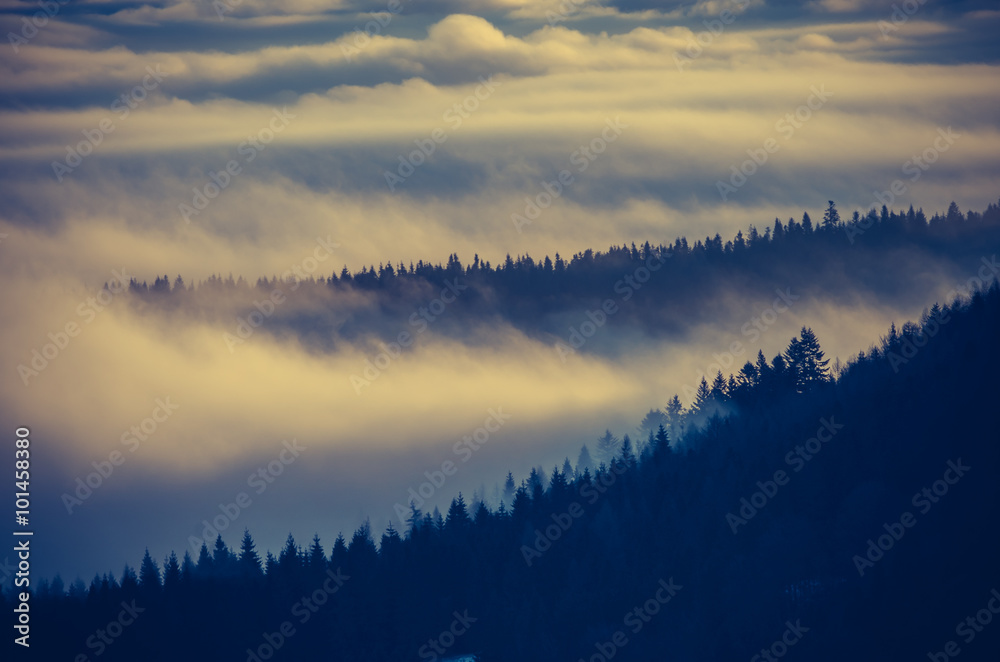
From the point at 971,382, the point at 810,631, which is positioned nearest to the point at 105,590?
the point at 810,631

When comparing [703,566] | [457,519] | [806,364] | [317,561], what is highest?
[806,364]

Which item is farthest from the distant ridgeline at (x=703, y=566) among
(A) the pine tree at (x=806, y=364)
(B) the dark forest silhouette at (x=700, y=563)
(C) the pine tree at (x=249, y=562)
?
(A) the pine tree at (x=806, y=364)

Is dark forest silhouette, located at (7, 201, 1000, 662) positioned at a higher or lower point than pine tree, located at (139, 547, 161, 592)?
higher

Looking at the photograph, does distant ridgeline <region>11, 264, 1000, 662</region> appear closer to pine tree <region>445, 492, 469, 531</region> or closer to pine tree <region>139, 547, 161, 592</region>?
pine tree <region>139, 547, 161, 592</region>

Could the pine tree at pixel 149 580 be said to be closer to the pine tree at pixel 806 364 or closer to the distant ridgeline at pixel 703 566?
the distant ridgeline at pixel 703 566

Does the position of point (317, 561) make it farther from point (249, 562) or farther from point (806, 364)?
point (806, 364)

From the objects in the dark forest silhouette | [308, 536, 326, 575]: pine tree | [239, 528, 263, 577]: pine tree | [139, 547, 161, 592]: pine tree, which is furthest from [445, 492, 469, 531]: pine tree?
[139, 547, 161, 592]: pine tree

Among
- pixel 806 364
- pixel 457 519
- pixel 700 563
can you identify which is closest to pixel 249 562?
pixel 457 519

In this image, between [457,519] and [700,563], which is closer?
[700,563]
